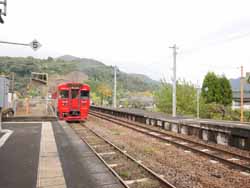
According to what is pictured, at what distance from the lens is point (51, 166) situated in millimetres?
6871

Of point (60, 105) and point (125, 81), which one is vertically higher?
point (125, 81)

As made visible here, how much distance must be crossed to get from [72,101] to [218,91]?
39.1m

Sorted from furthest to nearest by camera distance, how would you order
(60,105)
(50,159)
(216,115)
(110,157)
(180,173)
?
(216,115)
(60,105)
(110,157)
(50,159)
(180,173)

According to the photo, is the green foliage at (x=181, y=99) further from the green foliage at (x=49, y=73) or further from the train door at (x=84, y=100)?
the green foliage at (x=49, y=73)

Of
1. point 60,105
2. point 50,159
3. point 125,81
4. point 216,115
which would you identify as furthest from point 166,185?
point 125,81

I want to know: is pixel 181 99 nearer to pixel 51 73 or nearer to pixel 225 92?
pixel 225 92

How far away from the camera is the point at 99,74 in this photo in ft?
457

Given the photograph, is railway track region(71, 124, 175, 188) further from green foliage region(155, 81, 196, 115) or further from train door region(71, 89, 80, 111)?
green foliage region(155, 81, 196, 115)

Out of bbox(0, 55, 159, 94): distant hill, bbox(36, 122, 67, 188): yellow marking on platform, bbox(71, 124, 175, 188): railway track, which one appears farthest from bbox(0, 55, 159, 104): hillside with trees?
bbox(71, 124, 175, 188): railway track

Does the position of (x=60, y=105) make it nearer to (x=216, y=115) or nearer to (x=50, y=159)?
(x=50, y=159)

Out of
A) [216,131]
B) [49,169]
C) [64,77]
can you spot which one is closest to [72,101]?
[216,131]

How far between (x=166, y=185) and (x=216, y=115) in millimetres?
35264

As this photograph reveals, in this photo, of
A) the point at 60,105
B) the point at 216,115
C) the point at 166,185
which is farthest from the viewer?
the point at 216,115

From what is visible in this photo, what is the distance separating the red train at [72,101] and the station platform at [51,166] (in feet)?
28.9
